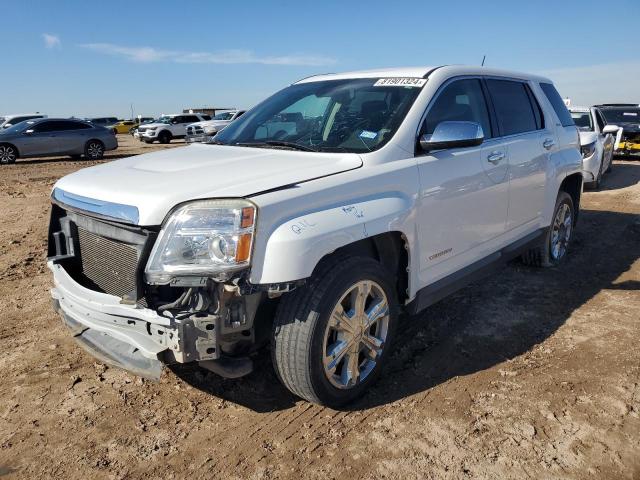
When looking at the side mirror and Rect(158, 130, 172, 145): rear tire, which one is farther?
Rect(158, 130, 172, 145): rear tire

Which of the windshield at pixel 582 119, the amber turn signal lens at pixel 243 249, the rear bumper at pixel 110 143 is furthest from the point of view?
the rear bumper at pixel 110 143

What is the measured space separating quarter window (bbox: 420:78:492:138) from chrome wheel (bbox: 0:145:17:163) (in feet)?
55.2

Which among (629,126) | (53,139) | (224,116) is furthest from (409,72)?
(224,116)

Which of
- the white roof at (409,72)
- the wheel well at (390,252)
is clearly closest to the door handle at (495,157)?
the white roof at (409,72)

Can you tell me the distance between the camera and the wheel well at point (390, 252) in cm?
304

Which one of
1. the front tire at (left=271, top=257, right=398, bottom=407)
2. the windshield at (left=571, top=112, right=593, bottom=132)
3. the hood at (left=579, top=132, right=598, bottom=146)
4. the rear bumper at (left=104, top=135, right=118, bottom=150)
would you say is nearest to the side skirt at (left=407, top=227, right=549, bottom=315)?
the front tire at (left=271, top=257, right=398, bottom=407)

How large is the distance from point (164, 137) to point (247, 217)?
91.8 ft

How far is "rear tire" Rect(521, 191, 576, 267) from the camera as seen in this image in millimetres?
5352

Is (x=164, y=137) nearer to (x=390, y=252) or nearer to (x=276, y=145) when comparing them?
(x=276, y=145)

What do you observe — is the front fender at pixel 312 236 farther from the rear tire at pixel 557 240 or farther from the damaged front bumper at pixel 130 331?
the rear tire at pixel 557 240

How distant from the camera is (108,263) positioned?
284 cm

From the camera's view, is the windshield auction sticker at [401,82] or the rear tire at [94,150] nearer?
the windshield auction sticker at [401,82]

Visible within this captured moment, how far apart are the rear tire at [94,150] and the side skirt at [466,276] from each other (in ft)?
55.6

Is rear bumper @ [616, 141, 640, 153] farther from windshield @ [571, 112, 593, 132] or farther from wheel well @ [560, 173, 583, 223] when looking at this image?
wheel well @ [560, 173, 583, 223]
